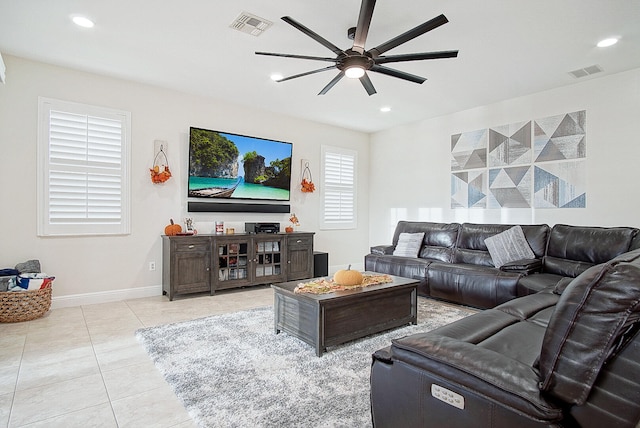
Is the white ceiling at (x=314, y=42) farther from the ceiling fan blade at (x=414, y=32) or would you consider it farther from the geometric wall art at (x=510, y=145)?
the geometric wall art at (x=510, y=145)

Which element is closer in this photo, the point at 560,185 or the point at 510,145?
the point at 560,185

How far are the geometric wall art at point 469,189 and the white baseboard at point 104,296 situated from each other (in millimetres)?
4667

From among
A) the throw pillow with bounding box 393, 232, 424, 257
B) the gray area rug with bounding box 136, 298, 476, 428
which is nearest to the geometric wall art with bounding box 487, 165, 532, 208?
the throw pillow with bounding box 393, 232, 424, 257

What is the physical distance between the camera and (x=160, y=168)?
475 centimetres

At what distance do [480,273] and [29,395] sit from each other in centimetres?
409

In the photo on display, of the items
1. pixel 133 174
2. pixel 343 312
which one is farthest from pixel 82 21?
pixel 343 312

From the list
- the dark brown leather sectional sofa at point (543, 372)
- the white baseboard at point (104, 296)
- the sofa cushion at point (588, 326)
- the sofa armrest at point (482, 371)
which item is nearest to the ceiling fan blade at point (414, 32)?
the dark brown leather sectional sofa at point (543, 372)

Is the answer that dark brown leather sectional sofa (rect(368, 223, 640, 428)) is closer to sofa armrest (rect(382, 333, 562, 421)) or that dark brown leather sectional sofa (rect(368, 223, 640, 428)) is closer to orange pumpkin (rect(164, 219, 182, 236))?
sofa armrest (rect(382, 333, 562, 421))

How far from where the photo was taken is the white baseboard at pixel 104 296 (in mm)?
4117

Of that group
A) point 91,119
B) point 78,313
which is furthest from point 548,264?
point 91,119

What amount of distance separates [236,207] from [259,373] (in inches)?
130

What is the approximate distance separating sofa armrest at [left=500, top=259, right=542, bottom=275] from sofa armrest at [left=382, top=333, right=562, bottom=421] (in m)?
2.91

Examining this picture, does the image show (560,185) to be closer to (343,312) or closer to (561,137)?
(561,137)

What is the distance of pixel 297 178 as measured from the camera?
616 centimetres
